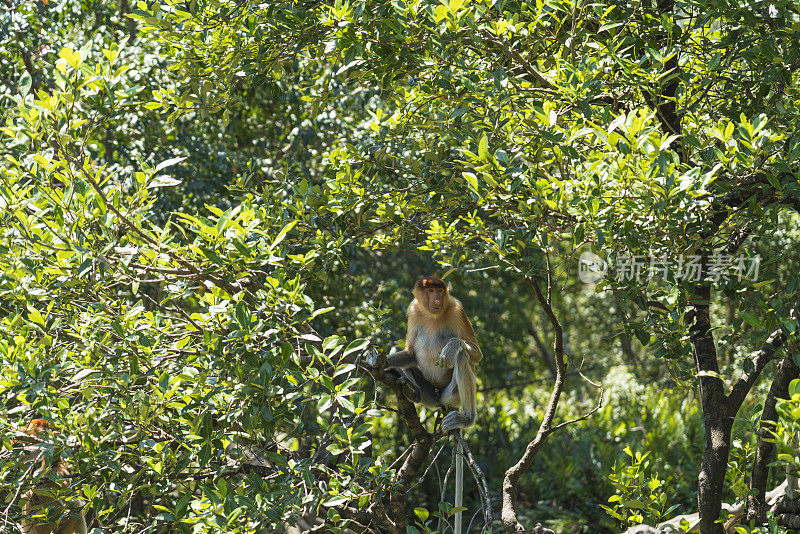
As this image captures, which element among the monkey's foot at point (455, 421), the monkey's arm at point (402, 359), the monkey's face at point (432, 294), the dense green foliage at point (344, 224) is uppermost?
the dense green foliage at point (344, 224)

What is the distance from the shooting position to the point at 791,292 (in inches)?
96.3

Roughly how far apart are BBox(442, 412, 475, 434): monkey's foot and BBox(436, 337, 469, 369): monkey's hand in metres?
0.25

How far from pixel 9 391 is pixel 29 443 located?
1.82ft

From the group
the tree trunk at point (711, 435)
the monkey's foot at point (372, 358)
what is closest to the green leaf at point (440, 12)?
the monkey's foot at point (372, 358)

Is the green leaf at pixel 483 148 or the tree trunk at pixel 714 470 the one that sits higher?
the green leaf at pixel 483 148

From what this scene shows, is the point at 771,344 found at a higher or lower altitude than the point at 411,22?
lower

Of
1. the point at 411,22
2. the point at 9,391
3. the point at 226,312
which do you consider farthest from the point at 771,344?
the point at 9,391

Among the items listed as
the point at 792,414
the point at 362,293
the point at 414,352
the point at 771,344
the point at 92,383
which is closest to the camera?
the point at 792,414

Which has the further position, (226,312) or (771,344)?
(771,344)

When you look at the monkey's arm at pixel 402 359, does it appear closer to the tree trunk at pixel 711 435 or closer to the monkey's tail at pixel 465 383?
the monkey's tail at pixel 465 383

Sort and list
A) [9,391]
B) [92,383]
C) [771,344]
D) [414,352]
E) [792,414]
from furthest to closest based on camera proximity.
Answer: [414,352] → [771,344] → [92,383] → [9,391] → [792,414]

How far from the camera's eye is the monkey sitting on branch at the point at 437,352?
3863 millimetres

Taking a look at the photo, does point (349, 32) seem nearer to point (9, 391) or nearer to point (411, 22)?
point (411, 22)

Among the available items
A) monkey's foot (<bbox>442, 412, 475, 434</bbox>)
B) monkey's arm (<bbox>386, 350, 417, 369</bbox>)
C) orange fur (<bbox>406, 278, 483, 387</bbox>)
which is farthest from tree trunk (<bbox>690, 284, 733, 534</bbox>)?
monkey's arm (<bbox>386, 350, 417, 369</bbox>)
